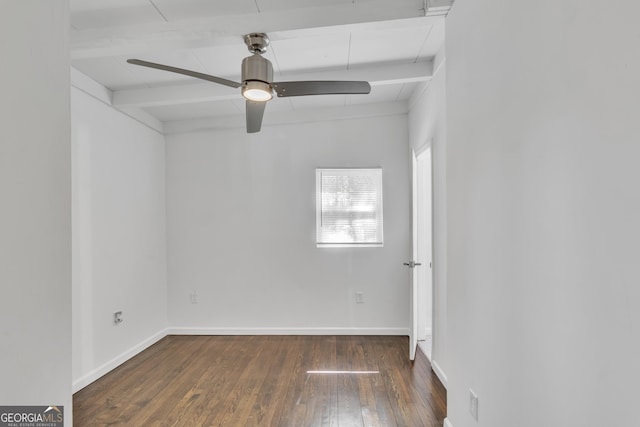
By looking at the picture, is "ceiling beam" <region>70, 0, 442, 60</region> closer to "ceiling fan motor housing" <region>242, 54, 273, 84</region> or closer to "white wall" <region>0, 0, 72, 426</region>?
"ceiling fan motor housing" <region>242, 54, 273, 84</region>

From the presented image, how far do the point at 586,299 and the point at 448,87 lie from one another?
1501mm

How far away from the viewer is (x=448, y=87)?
2.01 m

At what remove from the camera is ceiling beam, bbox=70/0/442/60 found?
1.90m

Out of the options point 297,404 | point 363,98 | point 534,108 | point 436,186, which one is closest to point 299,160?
point 363,98

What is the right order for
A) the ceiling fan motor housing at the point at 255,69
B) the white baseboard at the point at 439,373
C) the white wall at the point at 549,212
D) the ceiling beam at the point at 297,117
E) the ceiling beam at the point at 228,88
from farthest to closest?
the ceiling beam at the point at 297,117
the ceiling beam at the point at 228,88
the white baseboard at the point at 439,373
the ceiling fan motor housing at the point at 255,69
the white wall at the point at 549,212

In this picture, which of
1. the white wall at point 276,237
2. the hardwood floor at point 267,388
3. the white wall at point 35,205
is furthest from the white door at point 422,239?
the white wall at point 35,205

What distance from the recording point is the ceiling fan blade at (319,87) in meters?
2.00

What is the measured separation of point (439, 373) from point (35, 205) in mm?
2900

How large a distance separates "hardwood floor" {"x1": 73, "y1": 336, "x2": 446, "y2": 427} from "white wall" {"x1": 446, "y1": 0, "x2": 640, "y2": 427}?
2.56 feet

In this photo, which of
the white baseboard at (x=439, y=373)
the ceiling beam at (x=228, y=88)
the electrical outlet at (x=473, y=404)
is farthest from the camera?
the ceiling beam at (x=228, y=88)

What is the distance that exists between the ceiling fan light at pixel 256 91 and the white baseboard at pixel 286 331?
271cm

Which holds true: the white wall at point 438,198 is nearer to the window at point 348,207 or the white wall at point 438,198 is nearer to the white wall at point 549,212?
the white wall at point 549,212

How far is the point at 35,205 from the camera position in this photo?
70cm

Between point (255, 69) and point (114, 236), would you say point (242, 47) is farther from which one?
point (114, 236)
